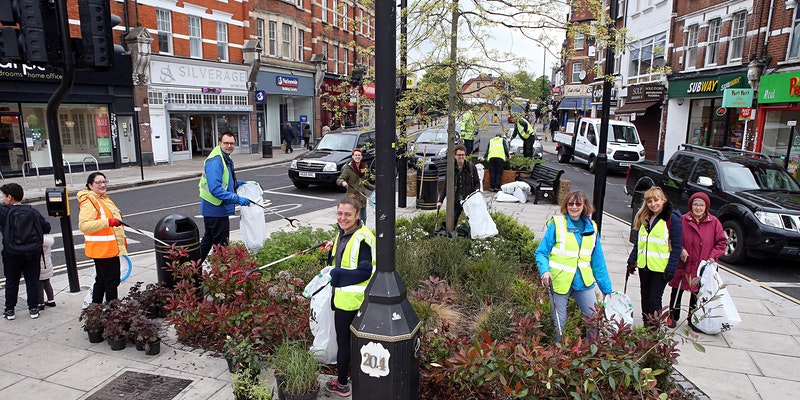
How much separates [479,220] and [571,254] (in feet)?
10.7

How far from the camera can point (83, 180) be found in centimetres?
1727

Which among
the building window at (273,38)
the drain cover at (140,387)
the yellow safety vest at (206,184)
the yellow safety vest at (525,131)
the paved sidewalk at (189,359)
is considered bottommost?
the paved sidewalk at (189,359)

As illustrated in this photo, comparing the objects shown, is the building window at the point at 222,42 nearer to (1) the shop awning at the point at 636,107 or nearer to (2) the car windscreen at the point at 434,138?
(2) the car windscreen at the point at 434,138

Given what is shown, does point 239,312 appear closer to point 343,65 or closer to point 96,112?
point 96,112

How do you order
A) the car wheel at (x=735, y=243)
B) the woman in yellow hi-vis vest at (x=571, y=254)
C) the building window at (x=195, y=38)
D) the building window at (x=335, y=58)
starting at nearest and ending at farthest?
the woman in yellow hi-vis vest at (x=571, y=254)
the car wheel at (x=735, y=243)
the building window at (x=195, y=38)
the building window at (x=335, y=58)

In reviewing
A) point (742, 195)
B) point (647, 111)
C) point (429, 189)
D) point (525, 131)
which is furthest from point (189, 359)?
point (647, 111)

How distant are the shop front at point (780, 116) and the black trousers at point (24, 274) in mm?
18860

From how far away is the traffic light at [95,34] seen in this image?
18.8 feet

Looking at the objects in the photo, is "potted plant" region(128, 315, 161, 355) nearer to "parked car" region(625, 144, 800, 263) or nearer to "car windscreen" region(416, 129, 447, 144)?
"parked car" region(625, 144, 800, 263)

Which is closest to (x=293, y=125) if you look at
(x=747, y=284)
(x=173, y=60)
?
(x=173, y=60)

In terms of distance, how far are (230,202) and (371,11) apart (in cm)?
343

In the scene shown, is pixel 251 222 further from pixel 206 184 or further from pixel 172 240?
pixel 172 240

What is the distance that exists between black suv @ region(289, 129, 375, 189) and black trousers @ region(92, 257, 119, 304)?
30.2 feet

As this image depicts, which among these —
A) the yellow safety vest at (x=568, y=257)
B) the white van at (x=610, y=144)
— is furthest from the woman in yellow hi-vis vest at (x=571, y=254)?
the white van at (x=610, y=144)
